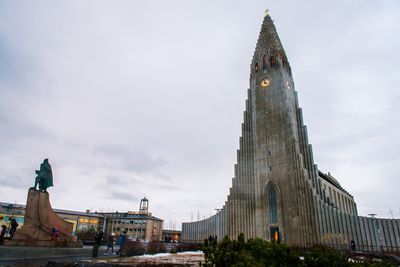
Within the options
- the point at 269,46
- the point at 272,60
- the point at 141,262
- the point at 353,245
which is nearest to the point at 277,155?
the point at 353,245

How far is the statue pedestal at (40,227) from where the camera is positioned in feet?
53.4

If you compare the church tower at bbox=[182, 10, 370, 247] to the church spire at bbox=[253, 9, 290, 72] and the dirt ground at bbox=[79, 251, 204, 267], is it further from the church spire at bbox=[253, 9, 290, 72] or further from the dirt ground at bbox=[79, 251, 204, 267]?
the dirt ground at bbox=[79, 251, 204, 267]

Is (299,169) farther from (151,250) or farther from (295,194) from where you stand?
(151,250)

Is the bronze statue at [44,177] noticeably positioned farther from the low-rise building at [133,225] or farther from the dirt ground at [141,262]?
the low-rise building at [133,225]

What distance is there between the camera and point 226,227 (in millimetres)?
40000

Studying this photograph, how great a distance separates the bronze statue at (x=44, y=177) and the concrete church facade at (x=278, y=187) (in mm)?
23151

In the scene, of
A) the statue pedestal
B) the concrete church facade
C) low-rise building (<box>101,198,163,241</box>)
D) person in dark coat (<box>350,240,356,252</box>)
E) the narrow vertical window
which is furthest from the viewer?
low-rise building (<box>101,198,163,241</box>)

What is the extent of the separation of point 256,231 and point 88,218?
60353mm

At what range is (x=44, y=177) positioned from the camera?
18859 millimetres

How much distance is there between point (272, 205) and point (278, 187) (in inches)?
110

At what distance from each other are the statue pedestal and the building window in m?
26.5

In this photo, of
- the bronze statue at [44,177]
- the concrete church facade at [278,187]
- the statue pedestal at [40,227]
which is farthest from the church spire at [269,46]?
the statue pedestal at [40,227]

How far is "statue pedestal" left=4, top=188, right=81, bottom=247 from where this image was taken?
16281mm

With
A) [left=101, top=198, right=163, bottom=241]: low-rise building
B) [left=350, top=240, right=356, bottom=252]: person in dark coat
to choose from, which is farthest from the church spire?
[left=101, top=198, right=163, bottom=241]: low-rise building
